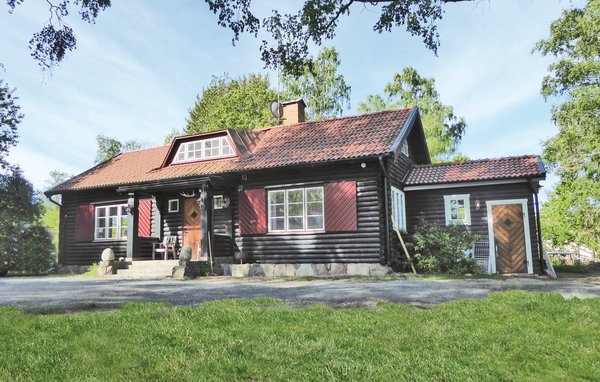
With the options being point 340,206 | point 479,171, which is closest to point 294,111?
point 340,206

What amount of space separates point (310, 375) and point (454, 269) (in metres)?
11.8

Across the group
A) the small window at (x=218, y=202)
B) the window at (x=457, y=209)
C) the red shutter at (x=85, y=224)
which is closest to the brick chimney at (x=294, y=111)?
the small window at (x=218, y=202)

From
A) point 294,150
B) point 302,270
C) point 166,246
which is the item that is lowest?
point 302,270

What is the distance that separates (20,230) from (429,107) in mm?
26515

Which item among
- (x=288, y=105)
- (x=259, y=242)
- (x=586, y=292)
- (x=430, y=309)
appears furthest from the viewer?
(x=288, y=105)

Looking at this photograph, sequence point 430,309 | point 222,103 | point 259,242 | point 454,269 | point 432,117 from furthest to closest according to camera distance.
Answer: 1. point 222,103
2. point 432,117
3. point 259,242
4. point 454,269
5. point 430,309

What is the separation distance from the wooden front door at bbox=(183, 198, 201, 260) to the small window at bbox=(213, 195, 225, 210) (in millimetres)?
765

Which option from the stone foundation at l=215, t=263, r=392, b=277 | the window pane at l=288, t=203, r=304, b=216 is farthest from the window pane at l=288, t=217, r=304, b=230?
the stone foundation at l=215, t=263, r=392, b=277

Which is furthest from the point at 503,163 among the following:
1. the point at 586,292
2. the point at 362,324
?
the point at 362,324

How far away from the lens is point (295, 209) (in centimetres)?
1524

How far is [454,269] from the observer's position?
46.0 ft

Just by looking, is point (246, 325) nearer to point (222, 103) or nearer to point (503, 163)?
point (503, 163)

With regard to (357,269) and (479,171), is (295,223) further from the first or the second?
(479,171)

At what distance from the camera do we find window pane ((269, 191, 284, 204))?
50.9 feet
